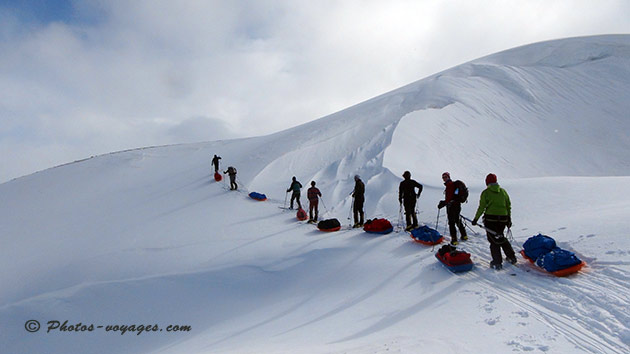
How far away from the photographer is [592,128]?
1966cm

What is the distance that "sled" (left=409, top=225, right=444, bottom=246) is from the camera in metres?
7.96

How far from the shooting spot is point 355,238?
948cm

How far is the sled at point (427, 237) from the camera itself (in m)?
7.96

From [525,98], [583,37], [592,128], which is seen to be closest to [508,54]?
[583,37]

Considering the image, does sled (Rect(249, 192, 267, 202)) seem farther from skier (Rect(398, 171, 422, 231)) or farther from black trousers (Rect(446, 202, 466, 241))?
black trousers (Rect(446, 202, 466, 241))

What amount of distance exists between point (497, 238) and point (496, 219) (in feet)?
1.05

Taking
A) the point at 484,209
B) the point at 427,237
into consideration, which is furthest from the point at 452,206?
the point at 484,209

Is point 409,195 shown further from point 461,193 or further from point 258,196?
point 258,196

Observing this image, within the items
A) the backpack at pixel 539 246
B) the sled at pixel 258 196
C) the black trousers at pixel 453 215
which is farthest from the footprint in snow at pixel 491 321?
the sled at pixel 258 196

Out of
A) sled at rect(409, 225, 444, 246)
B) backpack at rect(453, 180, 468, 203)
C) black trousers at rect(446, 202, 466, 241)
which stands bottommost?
sled at rect(409, 225, 444, 246)

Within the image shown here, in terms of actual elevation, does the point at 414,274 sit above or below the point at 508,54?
below

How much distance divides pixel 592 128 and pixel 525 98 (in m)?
3.84

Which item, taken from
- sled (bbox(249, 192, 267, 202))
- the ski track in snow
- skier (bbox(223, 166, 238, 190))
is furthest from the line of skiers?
skier (bbox(223, 166, 238, 190))

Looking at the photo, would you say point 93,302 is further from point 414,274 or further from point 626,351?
point 626,351
